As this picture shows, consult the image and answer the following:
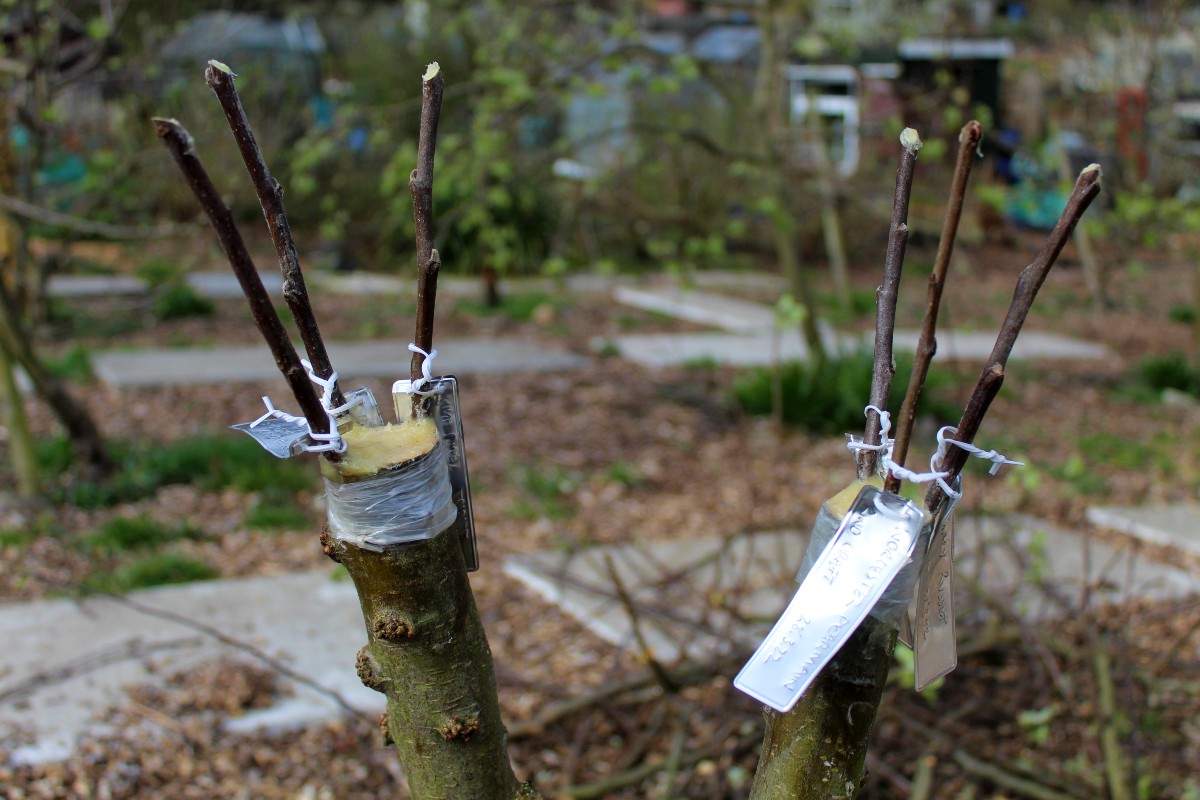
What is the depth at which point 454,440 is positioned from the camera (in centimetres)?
118

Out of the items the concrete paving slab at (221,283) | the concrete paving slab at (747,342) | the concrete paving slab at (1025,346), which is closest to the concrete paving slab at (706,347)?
the concrete paving slab at (747,342)

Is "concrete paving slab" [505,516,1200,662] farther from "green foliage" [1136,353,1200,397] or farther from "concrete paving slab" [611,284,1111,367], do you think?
"green foliage" [1136,353,1200,397]

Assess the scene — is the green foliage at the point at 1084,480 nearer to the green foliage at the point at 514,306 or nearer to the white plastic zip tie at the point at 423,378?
the white plastic zip tie at the point at 423,378

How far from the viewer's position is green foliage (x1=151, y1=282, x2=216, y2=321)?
333 inches

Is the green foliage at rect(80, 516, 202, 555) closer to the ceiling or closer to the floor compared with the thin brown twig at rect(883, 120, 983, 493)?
closer to the floor

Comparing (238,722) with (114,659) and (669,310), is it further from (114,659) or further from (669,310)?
(669,310)

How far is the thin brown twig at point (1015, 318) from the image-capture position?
1.04 metres

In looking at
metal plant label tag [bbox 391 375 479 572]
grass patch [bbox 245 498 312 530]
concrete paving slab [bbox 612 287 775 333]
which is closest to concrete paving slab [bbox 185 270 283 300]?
concrete paving slab [bbox 612 287 775 333]

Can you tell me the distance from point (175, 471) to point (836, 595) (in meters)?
4.50

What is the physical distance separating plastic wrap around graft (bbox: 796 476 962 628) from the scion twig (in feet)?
1.40

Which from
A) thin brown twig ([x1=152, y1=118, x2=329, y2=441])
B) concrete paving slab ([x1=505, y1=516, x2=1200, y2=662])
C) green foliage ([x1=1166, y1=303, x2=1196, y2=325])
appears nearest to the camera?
thin brown twig ([x1=152, y1=118, x2=329, y2=441])

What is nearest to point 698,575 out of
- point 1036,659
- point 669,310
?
Answer: point 1036,659

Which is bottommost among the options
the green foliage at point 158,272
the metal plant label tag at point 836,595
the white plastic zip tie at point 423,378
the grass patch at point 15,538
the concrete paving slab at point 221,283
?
the concrete paving slab at point 221,283

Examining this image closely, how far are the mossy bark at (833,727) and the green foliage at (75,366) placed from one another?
6.27 metres
